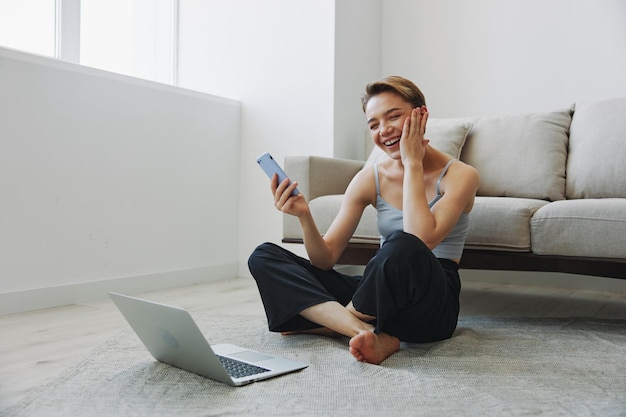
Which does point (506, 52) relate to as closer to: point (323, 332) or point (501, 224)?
point (501, 224)

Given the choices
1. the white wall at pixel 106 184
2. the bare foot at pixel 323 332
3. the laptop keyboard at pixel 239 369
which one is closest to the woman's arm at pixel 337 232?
the bare foot at pixel 323 332

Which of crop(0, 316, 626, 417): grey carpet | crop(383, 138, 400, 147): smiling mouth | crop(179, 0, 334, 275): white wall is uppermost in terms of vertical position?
crop(179, 0, 334, 275): white wall

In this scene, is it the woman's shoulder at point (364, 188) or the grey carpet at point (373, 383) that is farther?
the woman's shoulder at point (364, 188)

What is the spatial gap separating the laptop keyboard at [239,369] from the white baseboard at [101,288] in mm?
1260

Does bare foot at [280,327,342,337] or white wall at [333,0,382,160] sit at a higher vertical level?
white wall at [333,0,382,160]

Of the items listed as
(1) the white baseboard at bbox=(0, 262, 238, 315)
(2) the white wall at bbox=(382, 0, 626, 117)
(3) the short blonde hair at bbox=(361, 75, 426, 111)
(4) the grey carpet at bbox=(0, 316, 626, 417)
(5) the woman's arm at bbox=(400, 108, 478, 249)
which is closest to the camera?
(4) the grey carpet at bbox=(0, 316, 626, 417)

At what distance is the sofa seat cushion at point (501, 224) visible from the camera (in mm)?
2242

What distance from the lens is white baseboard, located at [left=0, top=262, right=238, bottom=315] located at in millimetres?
2506

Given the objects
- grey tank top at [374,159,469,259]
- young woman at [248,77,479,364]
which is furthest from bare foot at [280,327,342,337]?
grey tank top at [374,159,469,259]

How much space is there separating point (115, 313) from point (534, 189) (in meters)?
1.82

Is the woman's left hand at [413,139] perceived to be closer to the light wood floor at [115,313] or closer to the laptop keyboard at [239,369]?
the laptop keyboard at [239,369]

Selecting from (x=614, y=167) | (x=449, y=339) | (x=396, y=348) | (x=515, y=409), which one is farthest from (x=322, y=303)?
(x=614, y=167)

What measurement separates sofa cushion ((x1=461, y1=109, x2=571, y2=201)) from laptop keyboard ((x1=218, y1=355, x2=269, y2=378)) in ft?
5.40

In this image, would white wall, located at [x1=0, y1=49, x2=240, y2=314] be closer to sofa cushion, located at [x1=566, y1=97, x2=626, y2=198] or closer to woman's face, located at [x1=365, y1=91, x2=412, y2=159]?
woman's face, located at [x1=365, y1=91, x2=412, y2=159]
